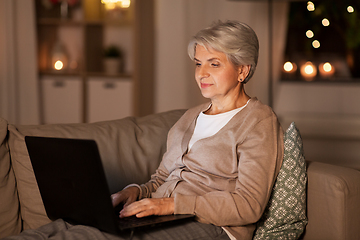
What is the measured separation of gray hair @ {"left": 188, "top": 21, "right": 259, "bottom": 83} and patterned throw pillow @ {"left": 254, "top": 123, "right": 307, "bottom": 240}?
0.33 m

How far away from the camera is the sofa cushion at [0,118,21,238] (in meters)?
1.45

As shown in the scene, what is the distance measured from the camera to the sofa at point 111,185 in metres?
1.45

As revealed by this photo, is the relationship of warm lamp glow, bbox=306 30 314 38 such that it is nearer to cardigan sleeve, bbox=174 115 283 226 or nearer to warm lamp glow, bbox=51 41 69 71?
warm lamp glow, bbox=51 41 69 71

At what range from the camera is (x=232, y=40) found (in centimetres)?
147

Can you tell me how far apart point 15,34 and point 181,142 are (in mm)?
2944

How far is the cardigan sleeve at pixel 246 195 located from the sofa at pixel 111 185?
25 cm

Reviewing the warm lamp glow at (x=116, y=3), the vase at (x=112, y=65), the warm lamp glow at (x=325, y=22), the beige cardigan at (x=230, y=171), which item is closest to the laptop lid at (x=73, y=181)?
the beige cardigan at (x=230, y=171)

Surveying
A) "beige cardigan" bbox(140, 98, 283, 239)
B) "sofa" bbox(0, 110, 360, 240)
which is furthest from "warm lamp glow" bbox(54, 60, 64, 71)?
"beige cardigan" bbox(140, 98, 283, 239)

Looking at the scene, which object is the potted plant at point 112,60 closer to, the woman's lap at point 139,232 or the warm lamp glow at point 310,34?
the warm lamp glow at point 310,34

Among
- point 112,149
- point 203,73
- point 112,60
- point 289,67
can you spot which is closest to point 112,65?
point 112,60

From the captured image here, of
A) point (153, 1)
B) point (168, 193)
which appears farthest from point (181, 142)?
point (153, 1)

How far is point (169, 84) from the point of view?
408 cm

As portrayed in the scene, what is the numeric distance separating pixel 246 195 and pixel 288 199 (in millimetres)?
222

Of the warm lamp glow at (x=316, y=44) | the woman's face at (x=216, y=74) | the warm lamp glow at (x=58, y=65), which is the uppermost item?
the warm lamp glow at (x=316, y=44)
